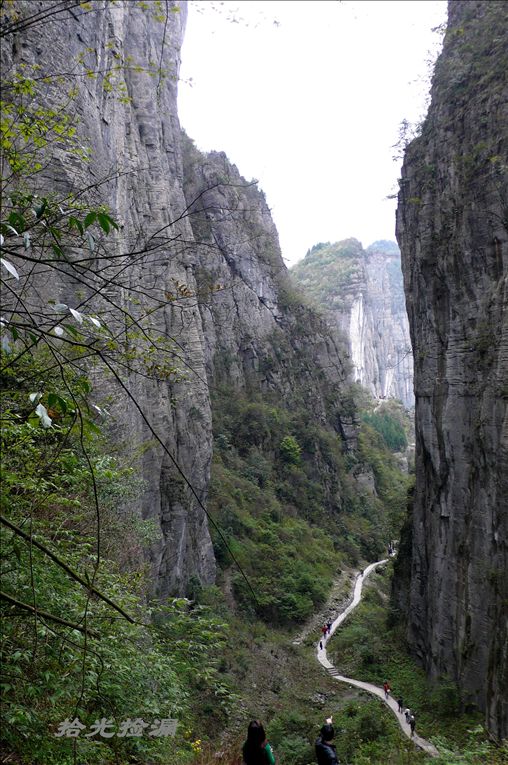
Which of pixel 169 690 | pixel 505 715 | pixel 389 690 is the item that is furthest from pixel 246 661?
pixel 169 690

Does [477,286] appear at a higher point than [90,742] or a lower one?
higher

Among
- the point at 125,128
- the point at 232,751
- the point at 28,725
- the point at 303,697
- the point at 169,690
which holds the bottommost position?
the point at 303,697

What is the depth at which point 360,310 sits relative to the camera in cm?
10931

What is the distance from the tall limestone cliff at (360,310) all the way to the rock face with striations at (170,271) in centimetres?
4595

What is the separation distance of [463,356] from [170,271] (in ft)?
39.5

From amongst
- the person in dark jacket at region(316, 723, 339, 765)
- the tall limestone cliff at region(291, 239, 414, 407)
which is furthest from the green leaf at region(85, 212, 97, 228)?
the tall limestone cliff at region(291, 239, 414, 407)

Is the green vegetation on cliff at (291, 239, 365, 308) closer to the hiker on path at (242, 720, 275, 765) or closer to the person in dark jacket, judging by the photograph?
the person in dark jacket

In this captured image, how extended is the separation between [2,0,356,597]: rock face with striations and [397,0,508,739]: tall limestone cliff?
23.6 feet

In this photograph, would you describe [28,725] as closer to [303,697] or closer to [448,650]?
[448,650]

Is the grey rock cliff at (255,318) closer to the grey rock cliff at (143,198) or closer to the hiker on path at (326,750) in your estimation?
the grey rock cliff at (143,198)

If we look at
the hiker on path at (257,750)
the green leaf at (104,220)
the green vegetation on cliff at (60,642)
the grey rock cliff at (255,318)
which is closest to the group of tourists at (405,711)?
the green vegetation on cliff at (60,642)

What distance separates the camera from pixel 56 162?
934cm

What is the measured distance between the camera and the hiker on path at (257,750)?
4055 millimetres

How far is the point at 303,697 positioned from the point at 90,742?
57.1 ft
